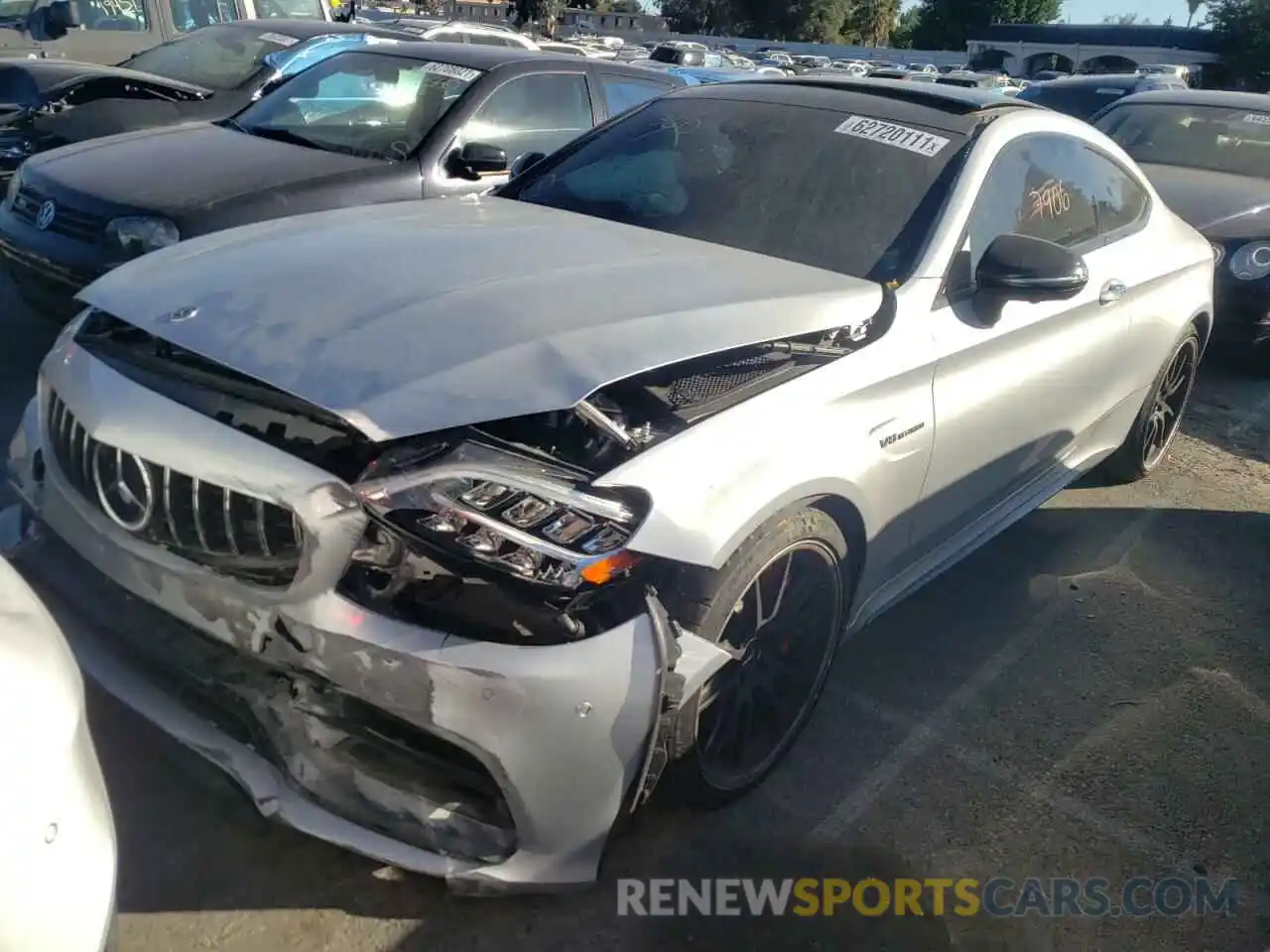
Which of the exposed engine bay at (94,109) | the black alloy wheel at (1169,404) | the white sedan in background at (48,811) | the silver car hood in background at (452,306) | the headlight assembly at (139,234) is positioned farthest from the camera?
the exposed engine bay at (94,109)

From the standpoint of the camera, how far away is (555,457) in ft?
7.32

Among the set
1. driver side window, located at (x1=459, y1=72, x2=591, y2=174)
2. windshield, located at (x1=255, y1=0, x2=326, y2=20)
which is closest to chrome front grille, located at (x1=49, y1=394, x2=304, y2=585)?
driver side window, located at (x1=459, y1=72, x2=591, y2=174)

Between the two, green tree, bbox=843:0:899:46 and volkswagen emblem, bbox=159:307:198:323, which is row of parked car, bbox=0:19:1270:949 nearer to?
volkswagen emblem, bbox=159:307:198:323

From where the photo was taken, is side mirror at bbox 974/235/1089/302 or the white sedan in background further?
side mirror at bbox 974/235/1089/302

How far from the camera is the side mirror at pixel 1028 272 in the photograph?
10.1ft

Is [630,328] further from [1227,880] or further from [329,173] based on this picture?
[329,173]

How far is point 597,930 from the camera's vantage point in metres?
2.41

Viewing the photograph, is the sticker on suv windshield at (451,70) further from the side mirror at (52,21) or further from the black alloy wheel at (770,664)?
the side mirror at (52,21)

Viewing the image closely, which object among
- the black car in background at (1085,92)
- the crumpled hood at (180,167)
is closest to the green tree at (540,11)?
the black car in background at (1085,92)

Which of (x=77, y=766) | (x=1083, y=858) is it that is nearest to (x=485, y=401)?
(x=77, y=766)

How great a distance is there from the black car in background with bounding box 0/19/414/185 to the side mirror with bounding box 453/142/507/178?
2379mm

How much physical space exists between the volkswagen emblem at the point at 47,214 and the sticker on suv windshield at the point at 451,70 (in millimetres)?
2113

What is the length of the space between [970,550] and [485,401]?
2069 mm

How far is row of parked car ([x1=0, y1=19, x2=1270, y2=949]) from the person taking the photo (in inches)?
81.4
